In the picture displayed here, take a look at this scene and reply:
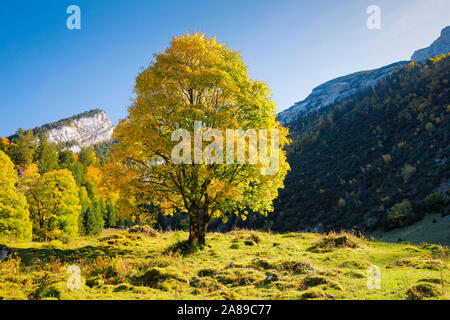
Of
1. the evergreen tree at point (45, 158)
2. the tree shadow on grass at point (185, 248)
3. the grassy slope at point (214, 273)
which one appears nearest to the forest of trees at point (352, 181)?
the tree shadow on grass at point (185, 248)

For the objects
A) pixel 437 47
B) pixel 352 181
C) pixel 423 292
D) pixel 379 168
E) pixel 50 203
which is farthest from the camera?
pixel 437 47

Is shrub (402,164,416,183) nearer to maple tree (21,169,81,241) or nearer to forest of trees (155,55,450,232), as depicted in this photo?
forest of trees (155,55,450,232)

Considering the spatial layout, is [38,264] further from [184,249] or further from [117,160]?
[184,249]

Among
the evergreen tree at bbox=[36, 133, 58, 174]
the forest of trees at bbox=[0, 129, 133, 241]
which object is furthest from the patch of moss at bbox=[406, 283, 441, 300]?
the evergreen tree at bbox=[36, 133, 58, 174]

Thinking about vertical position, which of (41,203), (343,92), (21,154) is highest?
(343,92)

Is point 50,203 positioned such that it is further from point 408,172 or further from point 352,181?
point 408,172

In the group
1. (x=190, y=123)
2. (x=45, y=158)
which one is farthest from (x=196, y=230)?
(x=45, y=158)

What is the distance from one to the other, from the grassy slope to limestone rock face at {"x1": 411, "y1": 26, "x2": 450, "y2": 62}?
674ft

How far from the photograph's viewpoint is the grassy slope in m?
6.60

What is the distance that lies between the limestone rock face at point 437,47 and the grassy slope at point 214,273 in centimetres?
20548

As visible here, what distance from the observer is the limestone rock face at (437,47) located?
156875mm

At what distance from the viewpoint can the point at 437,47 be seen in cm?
16212

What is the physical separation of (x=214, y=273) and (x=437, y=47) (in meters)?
229
